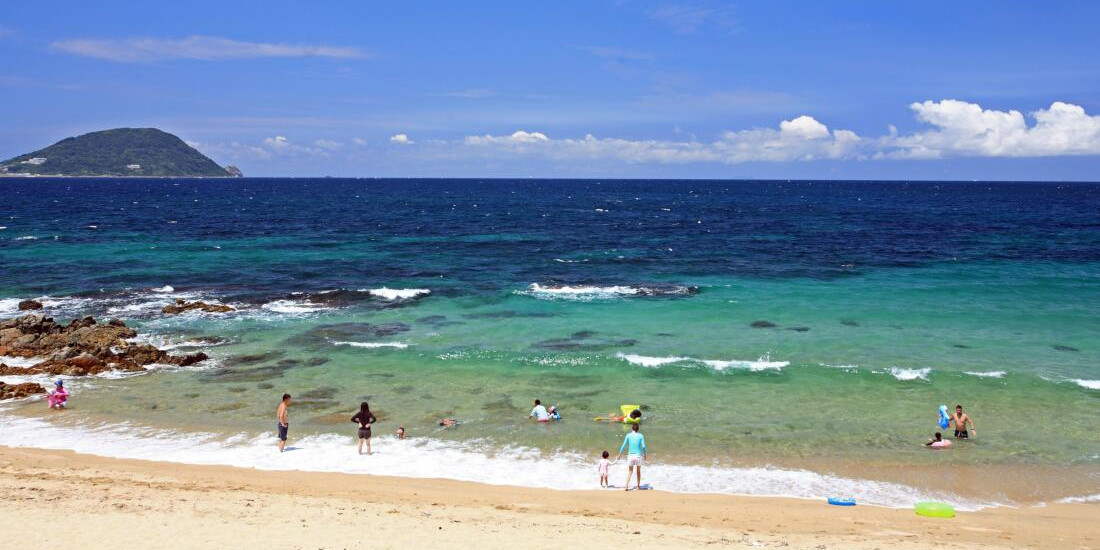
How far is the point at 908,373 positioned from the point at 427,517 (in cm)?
1945

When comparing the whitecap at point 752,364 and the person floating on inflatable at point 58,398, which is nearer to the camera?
the person floating on inflatable at point 58,398

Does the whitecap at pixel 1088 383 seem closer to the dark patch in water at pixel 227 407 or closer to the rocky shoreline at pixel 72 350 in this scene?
the dark patch in water at pixel 227 407

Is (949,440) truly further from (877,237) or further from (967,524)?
(877,237)

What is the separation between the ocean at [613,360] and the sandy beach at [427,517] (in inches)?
52.4

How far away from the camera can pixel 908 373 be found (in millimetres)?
26250

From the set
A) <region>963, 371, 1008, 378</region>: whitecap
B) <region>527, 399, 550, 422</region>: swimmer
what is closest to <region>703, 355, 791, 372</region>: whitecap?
<region>963, 371, 1008, 378</region>: whitecap

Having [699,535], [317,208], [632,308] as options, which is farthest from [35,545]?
[317,208]

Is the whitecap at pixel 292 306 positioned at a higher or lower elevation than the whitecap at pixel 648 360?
higher

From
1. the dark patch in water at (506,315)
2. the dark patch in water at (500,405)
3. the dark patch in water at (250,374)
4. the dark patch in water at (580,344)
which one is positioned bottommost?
the dark patch in water at (500,405)

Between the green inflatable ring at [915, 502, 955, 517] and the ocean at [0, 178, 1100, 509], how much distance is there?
81 centimetres

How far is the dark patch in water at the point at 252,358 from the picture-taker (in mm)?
27953

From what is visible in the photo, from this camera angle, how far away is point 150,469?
17.4 m

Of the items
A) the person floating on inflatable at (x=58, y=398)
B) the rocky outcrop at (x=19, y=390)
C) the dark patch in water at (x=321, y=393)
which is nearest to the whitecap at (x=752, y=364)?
the dark patch in water at (x=321, y=393)

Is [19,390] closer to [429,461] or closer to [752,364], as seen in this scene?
[429,461]
